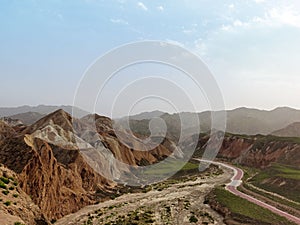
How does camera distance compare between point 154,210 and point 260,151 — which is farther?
point 260,151

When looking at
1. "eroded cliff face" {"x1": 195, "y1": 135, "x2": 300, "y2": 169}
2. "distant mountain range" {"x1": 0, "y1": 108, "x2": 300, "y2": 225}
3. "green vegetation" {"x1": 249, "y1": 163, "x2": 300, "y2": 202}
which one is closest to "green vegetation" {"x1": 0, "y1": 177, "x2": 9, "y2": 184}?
"distant mountain range" {"x1": 0, "y1": 108, "x2": 300, "y2": 225}

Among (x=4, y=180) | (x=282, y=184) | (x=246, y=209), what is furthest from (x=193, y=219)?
(x=282, y=184)

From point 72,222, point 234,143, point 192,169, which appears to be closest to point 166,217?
point 72,222

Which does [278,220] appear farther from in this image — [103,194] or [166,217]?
[103,194]

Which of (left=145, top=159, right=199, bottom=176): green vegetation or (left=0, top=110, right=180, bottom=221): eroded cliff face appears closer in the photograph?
(left=0, top=110, right=180, bottom=221): eroded cliff face

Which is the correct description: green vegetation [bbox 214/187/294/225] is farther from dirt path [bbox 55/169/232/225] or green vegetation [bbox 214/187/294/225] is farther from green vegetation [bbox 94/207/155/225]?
green vegetation [bbox 94/207/155/225]

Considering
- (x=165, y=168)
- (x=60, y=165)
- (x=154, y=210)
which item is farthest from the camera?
(x=165, y=168)

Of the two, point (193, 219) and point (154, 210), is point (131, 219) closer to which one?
point (154, 210)
